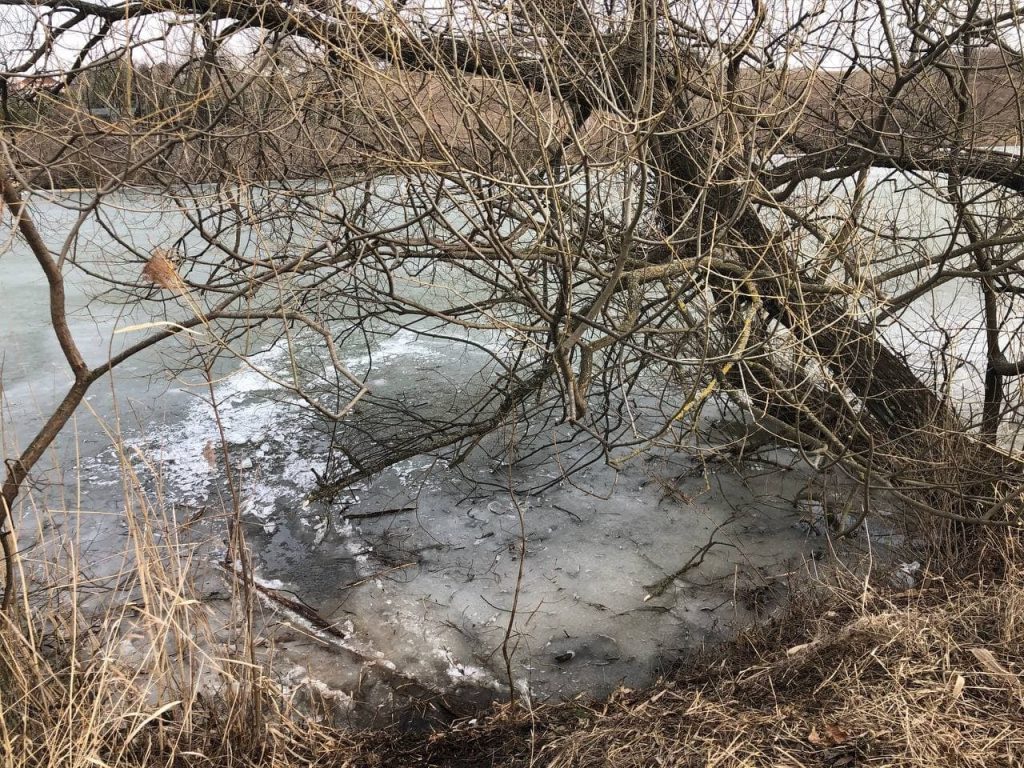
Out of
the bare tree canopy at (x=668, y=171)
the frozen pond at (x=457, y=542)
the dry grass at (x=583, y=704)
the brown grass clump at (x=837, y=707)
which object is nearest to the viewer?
the dry grass at (x=583, y=704)

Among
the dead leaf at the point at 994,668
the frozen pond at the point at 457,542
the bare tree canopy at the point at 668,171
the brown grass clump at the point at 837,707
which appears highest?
the bare tree canopy at the point at 668,171

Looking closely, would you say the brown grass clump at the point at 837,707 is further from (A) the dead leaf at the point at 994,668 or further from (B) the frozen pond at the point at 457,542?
(B) the frozen pond at the point at 457,542

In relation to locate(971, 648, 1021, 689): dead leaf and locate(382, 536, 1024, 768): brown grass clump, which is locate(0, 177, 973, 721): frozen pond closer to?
locate(382, 536, 1024, 768): brown grass clump

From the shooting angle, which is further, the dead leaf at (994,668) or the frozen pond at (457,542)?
the frozen pond at (457,542)

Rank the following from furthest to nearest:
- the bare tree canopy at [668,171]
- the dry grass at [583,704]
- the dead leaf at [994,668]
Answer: the bare tree canopy at [668,171], the dead leaf at [994,668], the dry grass at [583,704]

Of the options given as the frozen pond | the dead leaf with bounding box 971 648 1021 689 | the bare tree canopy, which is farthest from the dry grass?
the bare tree canopy

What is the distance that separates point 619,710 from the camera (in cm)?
322

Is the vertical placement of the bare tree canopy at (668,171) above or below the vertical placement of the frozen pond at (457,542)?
above

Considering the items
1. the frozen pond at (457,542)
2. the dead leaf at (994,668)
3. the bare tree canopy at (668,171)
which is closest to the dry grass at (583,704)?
the dead leaf at (994,668)

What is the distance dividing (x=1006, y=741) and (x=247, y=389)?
5883 mm

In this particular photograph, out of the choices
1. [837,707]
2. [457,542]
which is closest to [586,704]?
[837,707]

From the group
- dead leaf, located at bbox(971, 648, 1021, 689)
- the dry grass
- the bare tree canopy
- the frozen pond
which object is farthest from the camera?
the frozen pond

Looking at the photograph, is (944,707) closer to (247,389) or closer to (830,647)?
(830,647)

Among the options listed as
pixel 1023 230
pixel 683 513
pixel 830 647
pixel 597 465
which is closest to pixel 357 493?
Result: pixel 597 465
